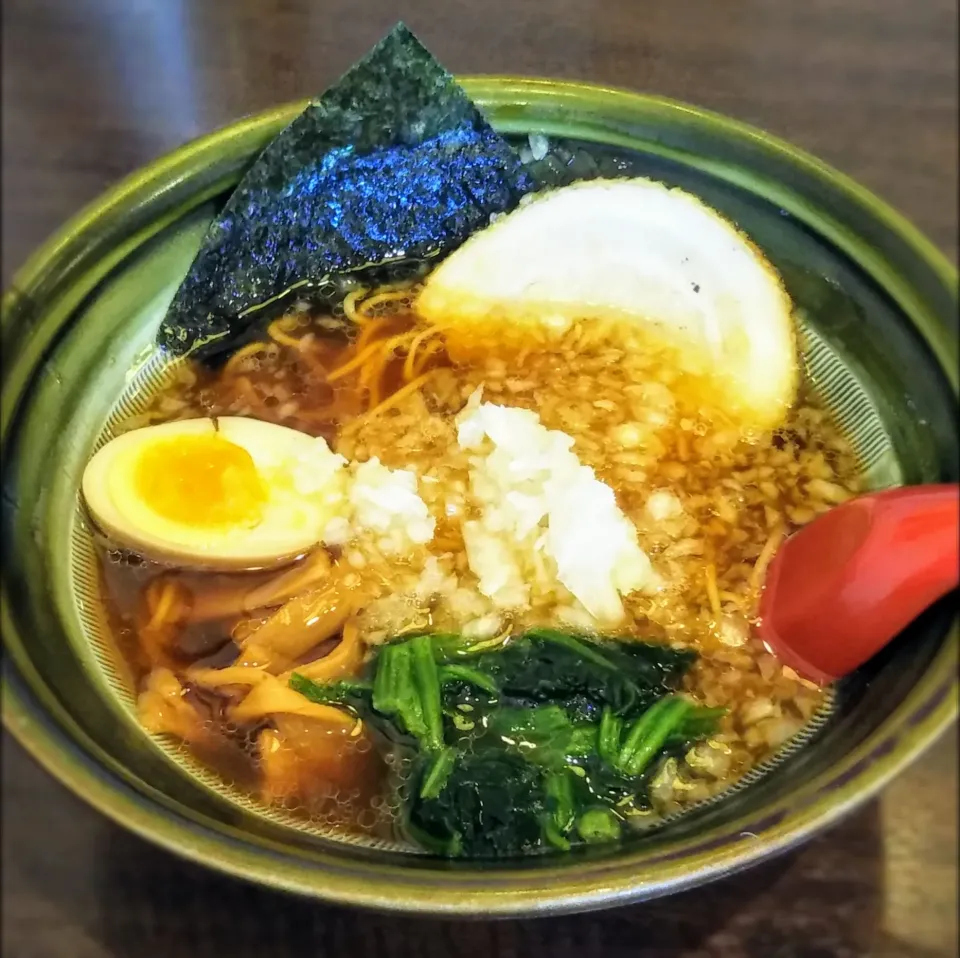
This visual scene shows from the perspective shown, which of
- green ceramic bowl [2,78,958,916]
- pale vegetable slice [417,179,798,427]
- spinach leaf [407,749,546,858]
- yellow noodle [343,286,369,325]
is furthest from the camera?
yellow noodle [343,286,369,325]

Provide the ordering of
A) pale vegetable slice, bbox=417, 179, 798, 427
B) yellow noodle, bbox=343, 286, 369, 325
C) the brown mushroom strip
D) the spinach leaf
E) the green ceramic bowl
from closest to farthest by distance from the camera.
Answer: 1. the green ceramic bowl
2. the spinach leaf
3. the brown mushroom strip
4. pale vegetable slice, bbox=417, 179, 798, 427
5. yellow noodle, bbox=343, 286, 369, 325

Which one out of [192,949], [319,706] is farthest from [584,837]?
[192,949]

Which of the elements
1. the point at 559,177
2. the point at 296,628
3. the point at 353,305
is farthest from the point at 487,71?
the point at 296,628

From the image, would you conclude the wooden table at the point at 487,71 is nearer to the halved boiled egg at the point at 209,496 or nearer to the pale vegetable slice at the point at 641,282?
the halved boiled egg at the point at 209,496

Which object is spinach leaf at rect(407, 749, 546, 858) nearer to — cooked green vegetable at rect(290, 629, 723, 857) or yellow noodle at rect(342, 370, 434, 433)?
cooked green vegetable at rect(290, 629, 723, 857)

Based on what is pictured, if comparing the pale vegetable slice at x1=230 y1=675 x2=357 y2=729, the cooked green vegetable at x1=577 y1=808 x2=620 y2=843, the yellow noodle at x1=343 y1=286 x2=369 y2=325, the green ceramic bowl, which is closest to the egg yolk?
the green ceramic bowl

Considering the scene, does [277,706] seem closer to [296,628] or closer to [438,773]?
[296,628]

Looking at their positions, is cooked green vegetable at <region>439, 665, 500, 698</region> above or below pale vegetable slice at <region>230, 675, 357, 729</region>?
above

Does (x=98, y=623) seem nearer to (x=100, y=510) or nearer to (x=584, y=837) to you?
(x=100, y=510)
